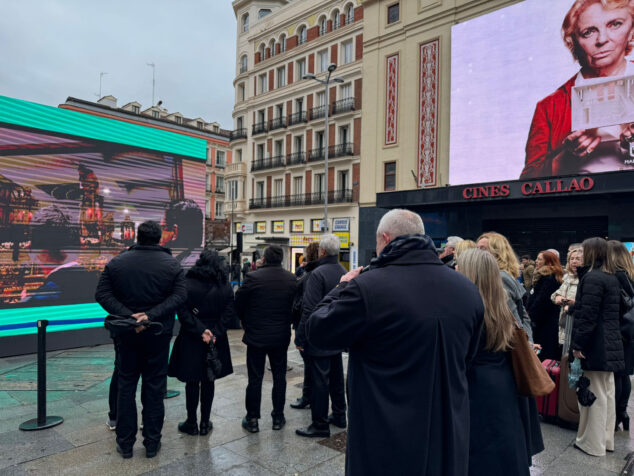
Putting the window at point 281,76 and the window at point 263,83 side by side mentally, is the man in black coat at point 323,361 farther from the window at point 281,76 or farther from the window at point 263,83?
the window at point 263,83

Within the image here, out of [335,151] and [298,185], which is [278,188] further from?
[335,151]

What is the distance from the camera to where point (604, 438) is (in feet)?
13.4

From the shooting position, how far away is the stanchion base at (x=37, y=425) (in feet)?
14.3

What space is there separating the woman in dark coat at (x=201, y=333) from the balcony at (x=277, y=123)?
3074 centimetres

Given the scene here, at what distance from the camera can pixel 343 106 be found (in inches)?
1185

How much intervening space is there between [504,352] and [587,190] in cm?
1552

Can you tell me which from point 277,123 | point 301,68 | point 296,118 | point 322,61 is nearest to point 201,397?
point 296,118

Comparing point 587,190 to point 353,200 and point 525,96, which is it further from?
point 353,200

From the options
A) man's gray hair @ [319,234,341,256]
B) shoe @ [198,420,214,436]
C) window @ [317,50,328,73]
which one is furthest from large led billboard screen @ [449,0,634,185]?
shoe @ [198,420,214,436]

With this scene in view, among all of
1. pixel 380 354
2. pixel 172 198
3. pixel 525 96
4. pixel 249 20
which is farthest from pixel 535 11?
pixel 249 20

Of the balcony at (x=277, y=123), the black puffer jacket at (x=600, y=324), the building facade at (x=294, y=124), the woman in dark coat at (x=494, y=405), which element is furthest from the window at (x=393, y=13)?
the woman in dark coat at (x=494, y=405)

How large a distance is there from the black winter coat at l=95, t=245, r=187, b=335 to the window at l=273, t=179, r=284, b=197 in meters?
30.5

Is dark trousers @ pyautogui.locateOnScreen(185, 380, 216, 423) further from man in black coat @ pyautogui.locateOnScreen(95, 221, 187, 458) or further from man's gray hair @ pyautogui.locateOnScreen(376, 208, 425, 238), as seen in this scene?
man's gray hair @ pyautogui.locateOnScreen(376, 208, 425, 238)

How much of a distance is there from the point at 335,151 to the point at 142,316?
27.3m
